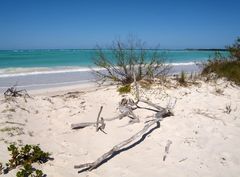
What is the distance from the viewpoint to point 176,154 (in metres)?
4.66

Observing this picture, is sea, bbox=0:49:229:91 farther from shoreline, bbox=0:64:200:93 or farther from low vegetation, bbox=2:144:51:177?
low vegetation, bbox=2:144:51:177

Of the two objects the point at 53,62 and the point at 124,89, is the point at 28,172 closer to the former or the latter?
the point at 124,89

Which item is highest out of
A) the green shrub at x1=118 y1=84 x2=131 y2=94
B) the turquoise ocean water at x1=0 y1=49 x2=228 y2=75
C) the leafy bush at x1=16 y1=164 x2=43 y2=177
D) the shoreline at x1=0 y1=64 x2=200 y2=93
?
the green shrub at x1=118 y1=84 x2=131 y2=94

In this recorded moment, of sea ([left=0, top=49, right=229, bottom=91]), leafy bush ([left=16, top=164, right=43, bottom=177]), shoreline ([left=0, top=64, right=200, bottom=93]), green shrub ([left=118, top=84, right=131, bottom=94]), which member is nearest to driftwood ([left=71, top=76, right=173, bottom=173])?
green shrub ([left=118, top=84, right=131, bottom=94])

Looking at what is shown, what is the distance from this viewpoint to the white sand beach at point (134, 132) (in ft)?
14.0

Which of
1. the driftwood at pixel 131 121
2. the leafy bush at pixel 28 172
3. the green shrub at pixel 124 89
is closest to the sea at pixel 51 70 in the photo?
the green shrub at pixel 124 89

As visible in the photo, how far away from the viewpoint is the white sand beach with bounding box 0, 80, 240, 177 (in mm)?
4262

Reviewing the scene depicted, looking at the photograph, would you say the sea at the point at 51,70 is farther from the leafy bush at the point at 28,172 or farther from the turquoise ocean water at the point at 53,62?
the leafy bush at the point at 28,172

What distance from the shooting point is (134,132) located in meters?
5.57

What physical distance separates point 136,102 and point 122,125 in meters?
1.11

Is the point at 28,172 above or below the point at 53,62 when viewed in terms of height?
above

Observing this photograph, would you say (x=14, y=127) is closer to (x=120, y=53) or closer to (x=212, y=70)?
(x=120, y=53)

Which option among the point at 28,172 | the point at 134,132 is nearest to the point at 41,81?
the point at 134,132

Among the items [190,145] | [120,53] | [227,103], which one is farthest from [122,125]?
[120,53]
